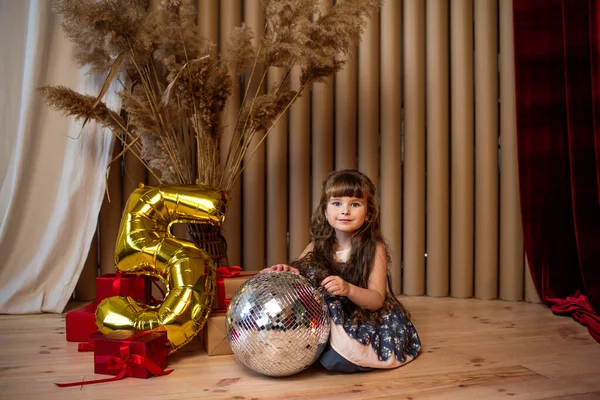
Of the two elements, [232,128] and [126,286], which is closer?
[126,286]

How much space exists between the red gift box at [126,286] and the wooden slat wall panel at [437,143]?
4.13 feet

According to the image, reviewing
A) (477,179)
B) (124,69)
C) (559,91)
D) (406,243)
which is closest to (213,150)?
(124,69)

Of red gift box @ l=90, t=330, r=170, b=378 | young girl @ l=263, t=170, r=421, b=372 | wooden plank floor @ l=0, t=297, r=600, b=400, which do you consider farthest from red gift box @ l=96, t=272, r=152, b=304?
young girl @ l=263, t=170, r=421, b=372

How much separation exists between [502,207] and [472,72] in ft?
2.02

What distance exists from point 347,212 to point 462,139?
39.3 inches

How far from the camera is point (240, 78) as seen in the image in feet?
7.57

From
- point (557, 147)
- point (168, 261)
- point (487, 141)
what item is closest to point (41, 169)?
point (168, 261)

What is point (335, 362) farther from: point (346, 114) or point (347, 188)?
point (346, 114)

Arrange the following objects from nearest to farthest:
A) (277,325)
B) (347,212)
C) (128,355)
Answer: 1. (277,325)
2. (128,355)
3. (347,212)

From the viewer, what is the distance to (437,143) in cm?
236

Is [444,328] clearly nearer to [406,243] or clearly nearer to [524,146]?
[406,243]

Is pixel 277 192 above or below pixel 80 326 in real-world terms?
above

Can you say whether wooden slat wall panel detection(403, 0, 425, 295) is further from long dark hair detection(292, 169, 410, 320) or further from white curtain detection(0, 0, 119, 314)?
white curtain detection(0, 0, 119, 314)

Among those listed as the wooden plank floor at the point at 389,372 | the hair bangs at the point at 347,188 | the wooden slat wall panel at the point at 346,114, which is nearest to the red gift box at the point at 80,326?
the wooden plank floor at the point at 389,372
